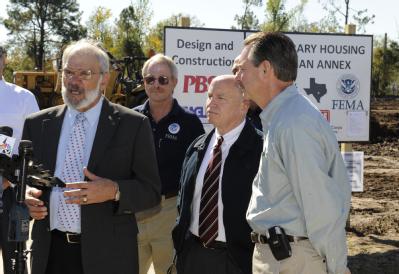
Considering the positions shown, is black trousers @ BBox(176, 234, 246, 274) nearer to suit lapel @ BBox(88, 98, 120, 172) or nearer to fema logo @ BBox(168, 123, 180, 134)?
suit lapel @ BBox(88, 98, 120, 172)

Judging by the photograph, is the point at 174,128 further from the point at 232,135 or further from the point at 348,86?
the point at 348,86

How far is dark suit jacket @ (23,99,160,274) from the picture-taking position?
10.6ft

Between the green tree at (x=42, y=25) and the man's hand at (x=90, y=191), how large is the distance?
54779mm

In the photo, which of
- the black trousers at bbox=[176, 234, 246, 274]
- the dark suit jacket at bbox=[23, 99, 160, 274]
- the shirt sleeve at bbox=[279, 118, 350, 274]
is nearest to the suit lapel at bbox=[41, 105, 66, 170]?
the dark suit jacket at bbox=[23, 99, 160, 274]

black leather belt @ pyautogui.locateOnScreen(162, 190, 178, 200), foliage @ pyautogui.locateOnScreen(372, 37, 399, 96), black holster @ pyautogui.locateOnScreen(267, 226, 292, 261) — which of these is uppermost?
foliage @ pyautogui.locateOnScreen(372, 37, 399, 96)

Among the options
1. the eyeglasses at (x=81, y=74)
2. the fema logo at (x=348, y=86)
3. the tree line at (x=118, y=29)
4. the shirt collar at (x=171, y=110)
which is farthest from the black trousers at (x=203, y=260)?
the tree line at (x=118, y=29)

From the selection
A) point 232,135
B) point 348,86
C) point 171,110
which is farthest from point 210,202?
point 348,86

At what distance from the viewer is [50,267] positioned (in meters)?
3.27

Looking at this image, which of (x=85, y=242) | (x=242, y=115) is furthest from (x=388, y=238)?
(x=85, y=242)

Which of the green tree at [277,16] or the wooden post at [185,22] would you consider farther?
the green tree at [277,16]

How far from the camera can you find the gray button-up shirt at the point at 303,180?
104 inches

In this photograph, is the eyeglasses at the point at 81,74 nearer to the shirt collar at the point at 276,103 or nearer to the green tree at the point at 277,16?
the shirt collar at the point at 276,103

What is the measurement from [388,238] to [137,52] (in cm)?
4214

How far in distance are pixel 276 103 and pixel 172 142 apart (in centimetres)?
199
